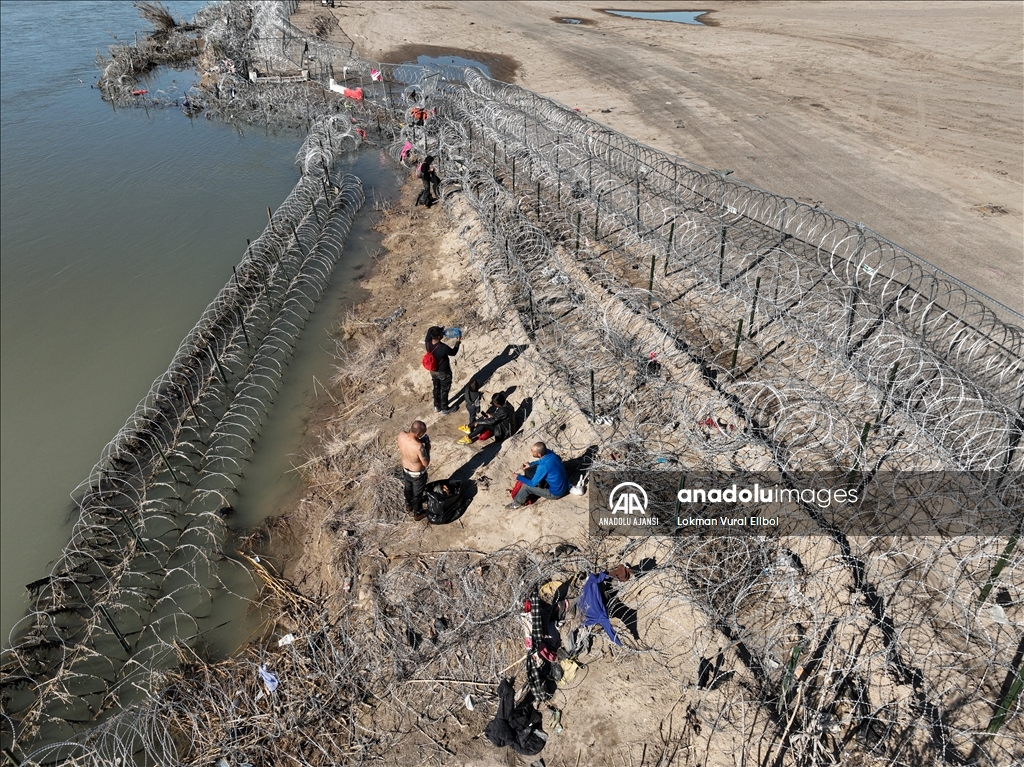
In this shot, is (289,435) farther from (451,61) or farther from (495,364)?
(451,61)

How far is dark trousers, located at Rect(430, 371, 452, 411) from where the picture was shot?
13.0m

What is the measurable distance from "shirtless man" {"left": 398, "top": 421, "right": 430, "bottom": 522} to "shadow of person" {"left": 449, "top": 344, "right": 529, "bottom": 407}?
3432 millimetres

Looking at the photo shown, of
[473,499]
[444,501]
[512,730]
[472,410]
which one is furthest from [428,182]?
[512,730]

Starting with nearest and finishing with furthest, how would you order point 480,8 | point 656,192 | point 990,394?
point 990,394, point 656,192, point 480,8

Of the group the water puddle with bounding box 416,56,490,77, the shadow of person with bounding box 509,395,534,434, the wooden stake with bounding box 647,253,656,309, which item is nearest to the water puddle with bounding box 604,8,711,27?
the water puddle with bounding box 416,56,490,77

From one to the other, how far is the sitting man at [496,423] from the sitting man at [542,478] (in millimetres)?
1521

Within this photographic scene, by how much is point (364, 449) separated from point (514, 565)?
4.58m

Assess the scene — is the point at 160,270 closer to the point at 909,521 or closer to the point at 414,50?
the point at 909,521

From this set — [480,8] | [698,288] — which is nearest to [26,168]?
A: [698,288]

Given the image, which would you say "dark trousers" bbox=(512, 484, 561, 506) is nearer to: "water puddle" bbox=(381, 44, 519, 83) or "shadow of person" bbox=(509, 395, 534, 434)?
"shadow of person" bbox=(509, 395, 534, 434)

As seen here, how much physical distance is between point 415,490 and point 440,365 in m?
2.96

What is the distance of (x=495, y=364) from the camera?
47.7 ft

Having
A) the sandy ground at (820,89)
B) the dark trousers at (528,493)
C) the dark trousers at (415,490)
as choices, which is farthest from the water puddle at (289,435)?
the sandy ground at (820,89)

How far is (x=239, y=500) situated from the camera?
1303 cm
